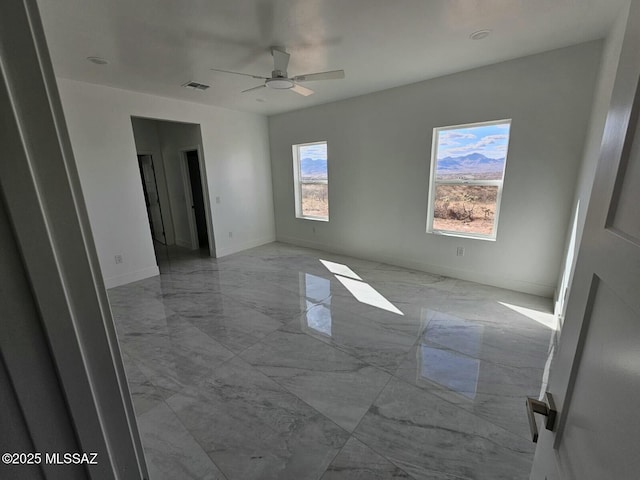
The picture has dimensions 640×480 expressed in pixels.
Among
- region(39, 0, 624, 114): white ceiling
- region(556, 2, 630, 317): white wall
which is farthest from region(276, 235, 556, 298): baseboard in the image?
region(39, 0, 624, 114): white ceiling

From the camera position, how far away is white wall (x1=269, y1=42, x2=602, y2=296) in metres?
2.86

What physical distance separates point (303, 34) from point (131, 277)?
158 inches

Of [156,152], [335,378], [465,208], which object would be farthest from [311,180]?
[335,378]

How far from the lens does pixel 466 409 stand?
1788 millimetres

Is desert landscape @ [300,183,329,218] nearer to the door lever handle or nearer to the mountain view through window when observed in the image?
the mountain view through window

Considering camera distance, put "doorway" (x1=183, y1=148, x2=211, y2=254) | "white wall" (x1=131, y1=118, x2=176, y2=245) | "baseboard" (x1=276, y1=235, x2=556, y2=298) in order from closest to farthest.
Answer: "baseboard" (x1=276, y1=235, x2=556, y2=298), "white wall" (x1=131, y1=118, x2=176, y2=245), "doorway" (x1=183, y1=148, x2=211, y2=254)

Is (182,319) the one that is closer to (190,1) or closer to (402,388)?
(402,388)

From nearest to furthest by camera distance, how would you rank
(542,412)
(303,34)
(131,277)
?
(542,412) < (303,34) < (131,277)

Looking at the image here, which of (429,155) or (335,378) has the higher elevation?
Answer: (429,155)

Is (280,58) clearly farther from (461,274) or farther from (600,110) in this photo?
(461,274)

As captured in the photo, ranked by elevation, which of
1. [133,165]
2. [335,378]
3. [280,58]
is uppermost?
[280,58]

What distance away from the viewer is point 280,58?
2664mm

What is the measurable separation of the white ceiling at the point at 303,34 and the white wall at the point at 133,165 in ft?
1.26

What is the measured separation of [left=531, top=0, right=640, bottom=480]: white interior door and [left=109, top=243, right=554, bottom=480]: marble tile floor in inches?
40.8
